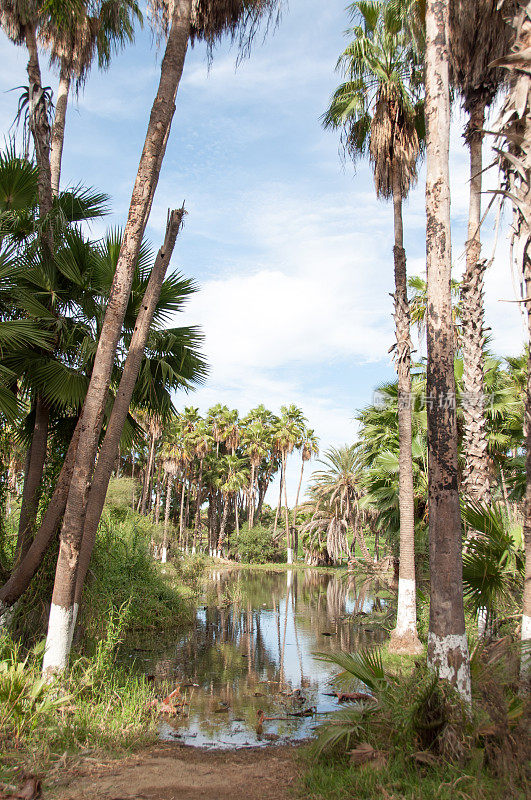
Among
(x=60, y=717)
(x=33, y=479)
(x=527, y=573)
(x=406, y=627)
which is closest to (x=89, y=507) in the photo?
(x=33, y=479)

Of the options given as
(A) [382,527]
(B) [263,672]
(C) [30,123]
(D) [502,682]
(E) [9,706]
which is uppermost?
(C) [30,123]

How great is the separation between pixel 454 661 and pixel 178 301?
702 cm

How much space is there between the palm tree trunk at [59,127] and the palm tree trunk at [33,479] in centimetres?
437

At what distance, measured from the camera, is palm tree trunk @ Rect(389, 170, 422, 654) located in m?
12.1

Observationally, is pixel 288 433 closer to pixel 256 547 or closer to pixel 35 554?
pixel 256 547

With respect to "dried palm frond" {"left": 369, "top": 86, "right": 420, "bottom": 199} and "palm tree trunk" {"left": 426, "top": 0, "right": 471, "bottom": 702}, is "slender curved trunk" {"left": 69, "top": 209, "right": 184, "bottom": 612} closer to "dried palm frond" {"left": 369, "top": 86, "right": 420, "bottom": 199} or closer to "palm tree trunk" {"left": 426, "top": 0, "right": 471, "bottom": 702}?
"palm tree trunk" {"left": 426, "top": 0, "right": 471, "bottom": 702}

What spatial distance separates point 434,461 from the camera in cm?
580

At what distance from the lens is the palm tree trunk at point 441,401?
17.6 feet

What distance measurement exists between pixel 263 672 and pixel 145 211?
30.6 feet

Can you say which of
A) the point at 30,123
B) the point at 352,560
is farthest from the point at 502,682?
the point at 352,560

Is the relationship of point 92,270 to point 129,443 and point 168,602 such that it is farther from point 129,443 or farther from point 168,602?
point 168,602

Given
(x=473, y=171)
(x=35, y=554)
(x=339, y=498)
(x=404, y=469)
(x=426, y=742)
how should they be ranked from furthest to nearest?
(x=339, y=498) → (x=404, y=469) → (x=473, y=171) → (x=35, y=554) → (x=426, y=742)

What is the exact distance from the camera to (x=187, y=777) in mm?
5258

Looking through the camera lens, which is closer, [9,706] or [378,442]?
[9,706]
